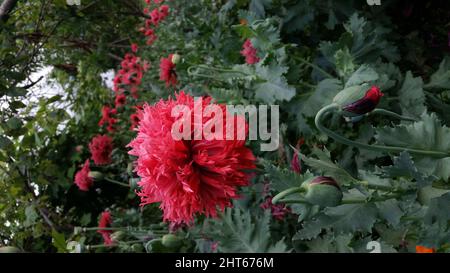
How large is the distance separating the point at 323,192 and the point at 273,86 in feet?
1.49

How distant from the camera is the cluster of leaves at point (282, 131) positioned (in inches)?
25.8

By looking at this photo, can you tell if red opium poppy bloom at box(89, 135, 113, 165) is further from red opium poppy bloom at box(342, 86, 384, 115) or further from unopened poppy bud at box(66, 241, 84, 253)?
red opium poppy bloom at box(342, 86, 384, 115)

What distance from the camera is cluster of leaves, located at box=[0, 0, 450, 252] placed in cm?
66

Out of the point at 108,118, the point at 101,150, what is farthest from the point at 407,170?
the point at 108,118

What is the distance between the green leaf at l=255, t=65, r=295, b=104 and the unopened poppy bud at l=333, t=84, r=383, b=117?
0.26 metres

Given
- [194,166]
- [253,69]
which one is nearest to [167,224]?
[253,69]

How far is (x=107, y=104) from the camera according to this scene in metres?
2.46

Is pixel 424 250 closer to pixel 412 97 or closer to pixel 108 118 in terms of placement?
pixel 412 97

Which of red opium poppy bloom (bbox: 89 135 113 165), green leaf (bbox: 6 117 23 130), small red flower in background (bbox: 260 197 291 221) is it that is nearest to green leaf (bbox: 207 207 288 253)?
small red flower in background (bbox: 260 197 291 221)

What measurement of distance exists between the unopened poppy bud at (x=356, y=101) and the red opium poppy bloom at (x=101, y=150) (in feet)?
4.78
